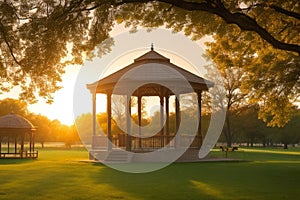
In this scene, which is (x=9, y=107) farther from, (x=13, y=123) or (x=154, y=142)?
(x=154, y=142)

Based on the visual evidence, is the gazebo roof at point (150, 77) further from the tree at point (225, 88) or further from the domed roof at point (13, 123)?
the tree at point (225, 88)

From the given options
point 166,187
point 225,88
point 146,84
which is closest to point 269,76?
point 146,84

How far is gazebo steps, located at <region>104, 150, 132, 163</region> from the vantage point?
29000 millimetres

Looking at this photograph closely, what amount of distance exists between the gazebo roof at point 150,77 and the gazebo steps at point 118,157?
14.3ft

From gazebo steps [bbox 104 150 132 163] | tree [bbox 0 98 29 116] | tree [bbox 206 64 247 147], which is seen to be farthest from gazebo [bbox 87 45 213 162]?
tree [bbox 0 98 29 116]

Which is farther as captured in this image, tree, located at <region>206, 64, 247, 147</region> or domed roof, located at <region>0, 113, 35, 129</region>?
tree, located at <region>206, 64, 247, 147</region>

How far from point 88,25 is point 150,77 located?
47.2 ft

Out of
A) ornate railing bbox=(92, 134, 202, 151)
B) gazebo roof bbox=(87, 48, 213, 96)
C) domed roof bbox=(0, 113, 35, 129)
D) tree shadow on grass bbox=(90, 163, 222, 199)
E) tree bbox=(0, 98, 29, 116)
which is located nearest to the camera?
tree shadow on grass bbox=(90, 163, 222, 199)

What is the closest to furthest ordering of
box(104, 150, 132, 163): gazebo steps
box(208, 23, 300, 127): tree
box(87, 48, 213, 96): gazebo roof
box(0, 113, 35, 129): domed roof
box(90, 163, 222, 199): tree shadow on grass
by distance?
box(90, 163, 222, 199): tree shadow on grass, box(208, 23, 300, 127): tree, box(104, 150, 132, 163): gazebo steps, box(87, 48, 213, 96): gazebo roof, box(0, 113, 35, 129): domed roof

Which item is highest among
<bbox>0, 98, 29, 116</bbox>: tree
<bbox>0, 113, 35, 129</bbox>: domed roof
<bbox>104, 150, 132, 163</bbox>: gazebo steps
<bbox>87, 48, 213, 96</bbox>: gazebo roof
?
<bbox>0, 98, 29, 116</bbox>: tree

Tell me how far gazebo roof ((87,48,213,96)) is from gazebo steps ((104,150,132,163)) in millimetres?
4361

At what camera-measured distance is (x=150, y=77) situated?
29719 millimetres

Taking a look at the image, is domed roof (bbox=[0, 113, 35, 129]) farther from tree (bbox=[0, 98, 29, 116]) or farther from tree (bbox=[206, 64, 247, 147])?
tree (bbox=[0, 98, 29, 116])

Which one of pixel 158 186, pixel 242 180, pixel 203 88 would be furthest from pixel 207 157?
pixel 158 186
